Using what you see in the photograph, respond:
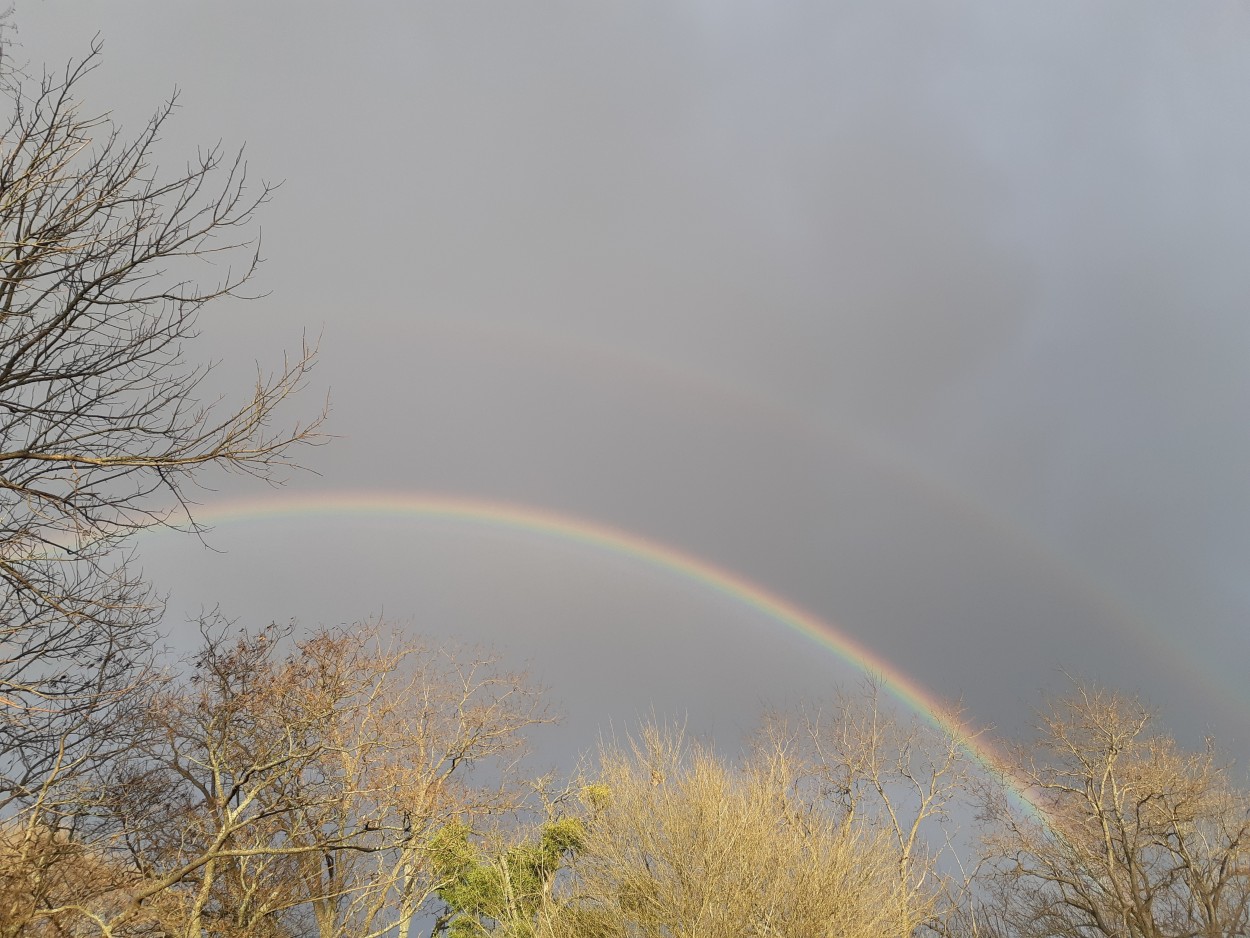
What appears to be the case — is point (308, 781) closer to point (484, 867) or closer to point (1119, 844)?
point (484, 867)

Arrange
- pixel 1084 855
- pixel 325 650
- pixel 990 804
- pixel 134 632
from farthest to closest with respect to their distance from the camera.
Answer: pixel 990 804 → pixel 1084 855 → pixel 325 650 → pixel 134 632

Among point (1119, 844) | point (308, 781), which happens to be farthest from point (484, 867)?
point (1119, 844)

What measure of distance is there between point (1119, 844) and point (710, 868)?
1647cm

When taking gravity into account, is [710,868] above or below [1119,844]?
below

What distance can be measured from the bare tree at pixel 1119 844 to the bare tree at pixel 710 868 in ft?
32.7

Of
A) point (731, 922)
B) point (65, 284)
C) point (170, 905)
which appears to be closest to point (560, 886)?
point (731, 922)

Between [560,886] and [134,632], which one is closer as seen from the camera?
[134,632]

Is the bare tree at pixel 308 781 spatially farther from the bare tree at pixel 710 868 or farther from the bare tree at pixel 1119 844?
the bare tree at pixel 1119 844

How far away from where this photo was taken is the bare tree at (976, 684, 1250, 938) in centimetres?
1903

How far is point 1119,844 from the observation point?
2088cm

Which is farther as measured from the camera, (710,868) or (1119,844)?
(1119,844)

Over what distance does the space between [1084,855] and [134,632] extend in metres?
20.9

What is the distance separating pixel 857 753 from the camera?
22922mm

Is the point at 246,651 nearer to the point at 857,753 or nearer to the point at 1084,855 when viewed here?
the point at 857,753
